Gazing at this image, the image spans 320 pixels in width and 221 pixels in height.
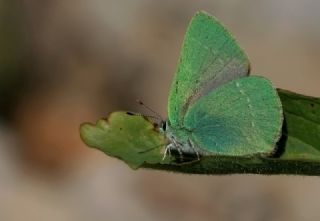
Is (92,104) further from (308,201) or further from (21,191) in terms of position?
(308,201)

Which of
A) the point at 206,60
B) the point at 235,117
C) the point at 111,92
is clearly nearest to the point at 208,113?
Result: the point at 235,117

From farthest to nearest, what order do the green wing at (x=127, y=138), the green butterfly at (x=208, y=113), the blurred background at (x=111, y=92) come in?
the blurred background at (x=111, y=92) → the green butterfly at (x=208, y=113) → the green wing at (x=127, y=138)

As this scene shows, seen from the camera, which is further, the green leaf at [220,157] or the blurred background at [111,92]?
the blurred background at [111,92]

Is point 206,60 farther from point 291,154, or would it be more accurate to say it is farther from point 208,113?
point 291,154

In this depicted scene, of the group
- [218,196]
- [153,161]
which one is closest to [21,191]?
[218,196]

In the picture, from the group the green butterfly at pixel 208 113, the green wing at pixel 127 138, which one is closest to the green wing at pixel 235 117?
the green butterfly at pixel 208 113

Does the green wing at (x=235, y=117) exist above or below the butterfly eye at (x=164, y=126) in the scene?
below

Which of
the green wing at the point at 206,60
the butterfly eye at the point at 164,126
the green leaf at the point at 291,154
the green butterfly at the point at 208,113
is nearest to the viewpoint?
the green leaf at the point at 291,154

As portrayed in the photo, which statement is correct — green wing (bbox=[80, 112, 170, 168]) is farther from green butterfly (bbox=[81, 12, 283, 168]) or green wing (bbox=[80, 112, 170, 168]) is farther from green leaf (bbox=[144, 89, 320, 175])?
green leaf (bbox=[144, 89, 320, 175])

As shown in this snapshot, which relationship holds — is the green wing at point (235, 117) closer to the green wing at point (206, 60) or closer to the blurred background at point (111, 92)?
the green wing at point (206, 60)
